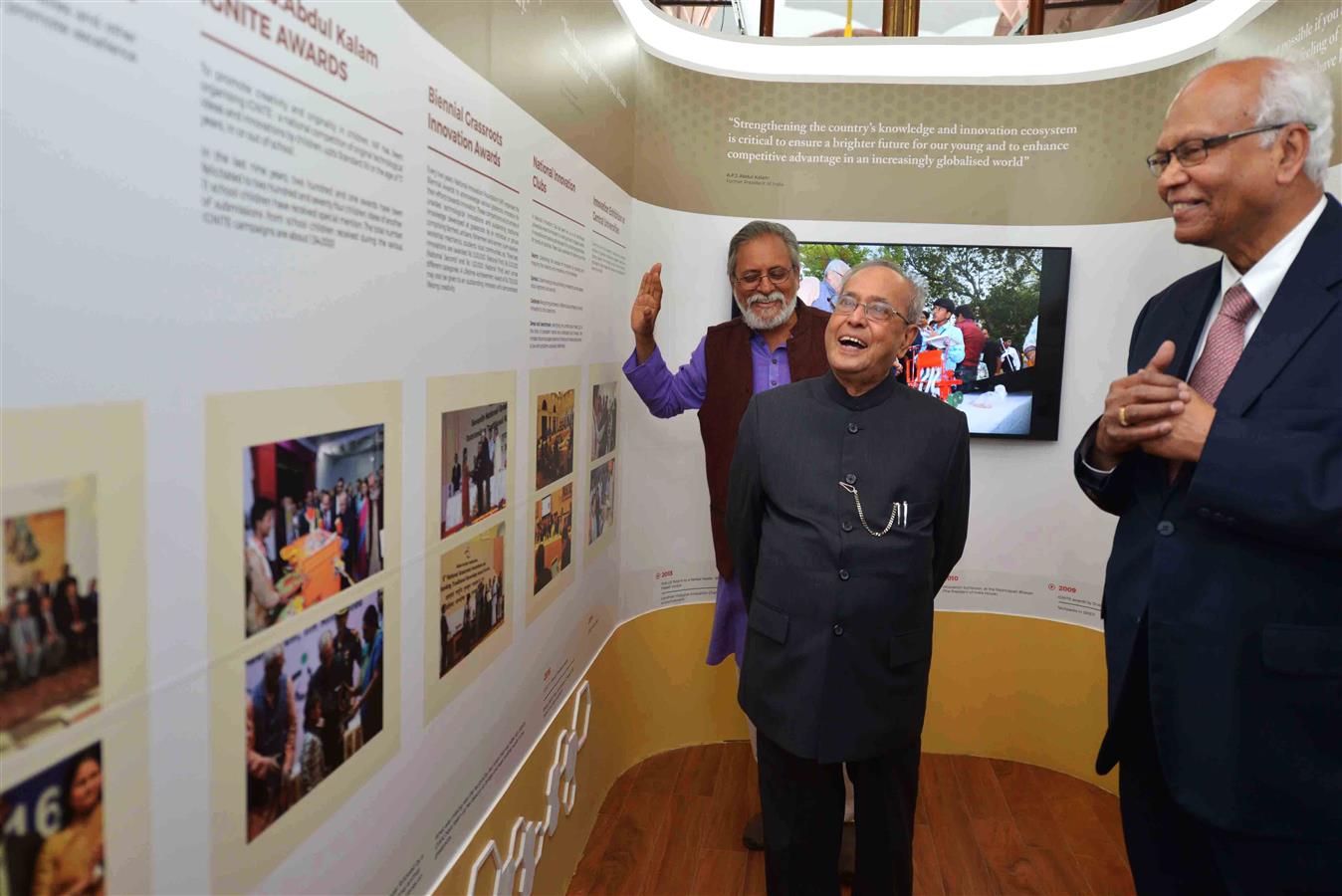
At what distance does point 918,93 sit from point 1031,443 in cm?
148

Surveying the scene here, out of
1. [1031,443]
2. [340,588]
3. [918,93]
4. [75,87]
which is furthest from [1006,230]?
[75,87]

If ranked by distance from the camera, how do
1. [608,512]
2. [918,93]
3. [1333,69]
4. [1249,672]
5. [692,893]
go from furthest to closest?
1. [918,93]
2. [608,512]
3. [692,893]
4. [1333,69]
5. [1249,672]

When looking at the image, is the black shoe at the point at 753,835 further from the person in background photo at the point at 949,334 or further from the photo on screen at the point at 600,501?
the person in background photo at the point at 949,334

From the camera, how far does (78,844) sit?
740 millimetres

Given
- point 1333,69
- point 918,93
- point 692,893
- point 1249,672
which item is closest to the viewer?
point 1249,672

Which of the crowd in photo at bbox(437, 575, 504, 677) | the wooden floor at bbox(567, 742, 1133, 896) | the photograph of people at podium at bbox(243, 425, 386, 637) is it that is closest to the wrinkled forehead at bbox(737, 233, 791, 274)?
the crowd in photo at bbox(437, 575, 504, 677)

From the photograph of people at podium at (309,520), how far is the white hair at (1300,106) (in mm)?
1592

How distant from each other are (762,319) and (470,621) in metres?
1.38

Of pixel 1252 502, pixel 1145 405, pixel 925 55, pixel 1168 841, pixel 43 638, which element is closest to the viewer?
pixel 43 638

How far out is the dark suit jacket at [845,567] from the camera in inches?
71.7

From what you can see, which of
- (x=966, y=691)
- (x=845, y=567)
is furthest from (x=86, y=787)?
(x=966, y=691)

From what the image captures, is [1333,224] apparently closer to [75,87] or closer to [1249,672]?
[1249,672]

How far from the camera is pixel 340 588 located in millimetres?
1154

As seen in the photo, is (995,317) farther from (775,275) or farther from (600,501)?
(600,501)
